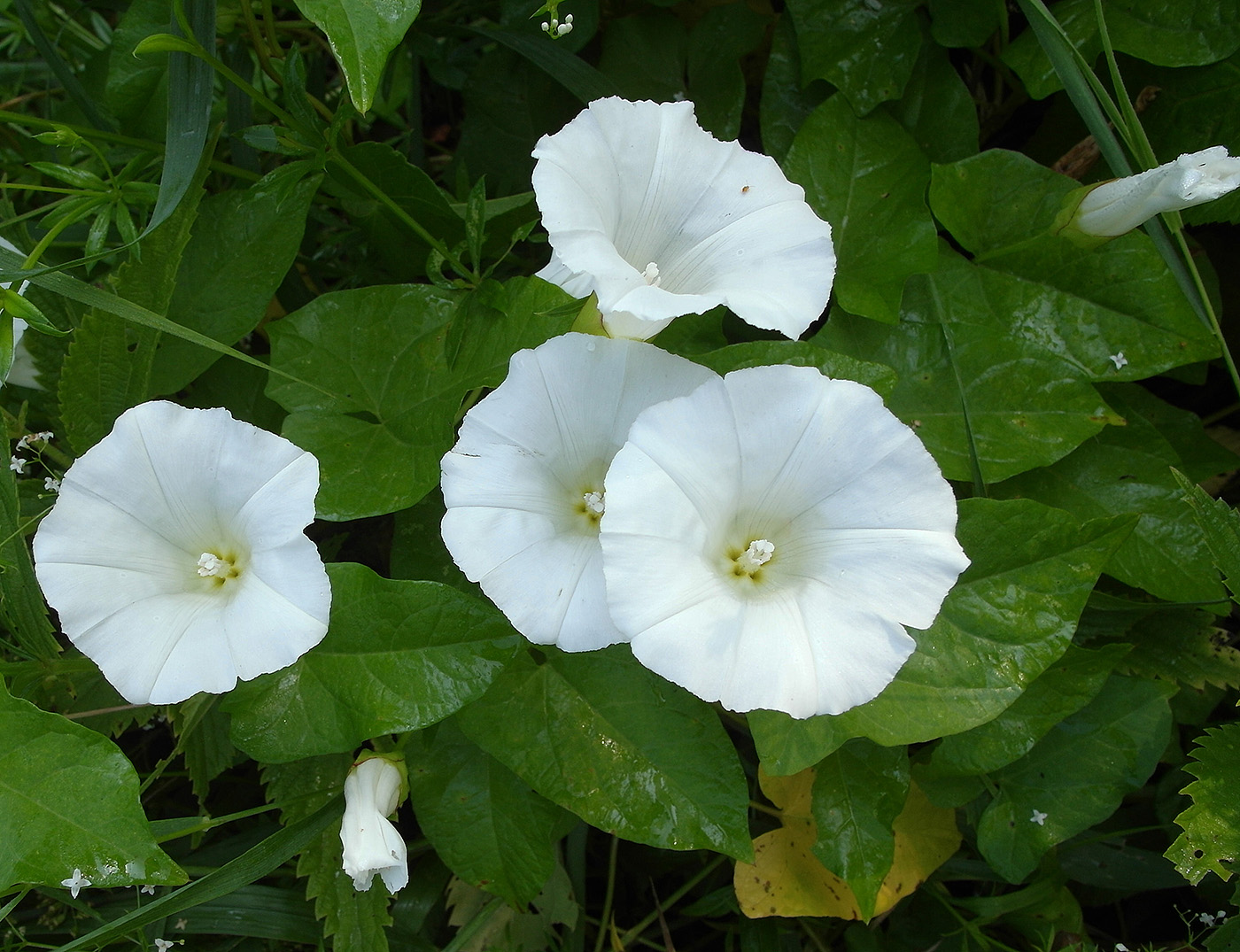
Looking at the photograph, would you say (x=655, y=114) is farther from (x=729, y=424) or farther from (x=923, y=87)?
(x=923, y=87)

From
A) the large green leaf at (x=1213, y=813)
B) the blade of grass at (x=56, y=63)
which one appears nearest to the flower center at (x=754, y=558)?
the large green leaf at (x=1213, y=813)

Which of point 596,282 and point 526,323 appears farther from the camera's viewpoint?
point 526,323

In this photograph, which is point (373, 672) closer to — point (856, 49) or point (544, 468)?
point (544, 468)

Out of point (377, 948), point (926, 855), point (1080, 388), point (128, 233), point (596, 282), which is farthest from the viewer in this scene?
point (926, 855)

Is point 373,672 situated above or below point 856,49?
below

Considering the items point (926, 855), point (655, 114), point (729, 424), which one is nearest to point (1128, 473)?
point (926, 855)

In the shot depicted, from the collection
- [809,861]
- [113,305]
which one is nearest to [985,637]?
[809,861]

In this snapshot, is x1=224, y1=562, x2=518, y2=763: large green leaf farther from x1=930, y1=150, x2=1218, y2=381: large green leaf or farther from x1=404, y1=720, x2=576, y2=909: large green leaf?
x1=930, y1=150, x2=1218, y2=381: large green leaf
